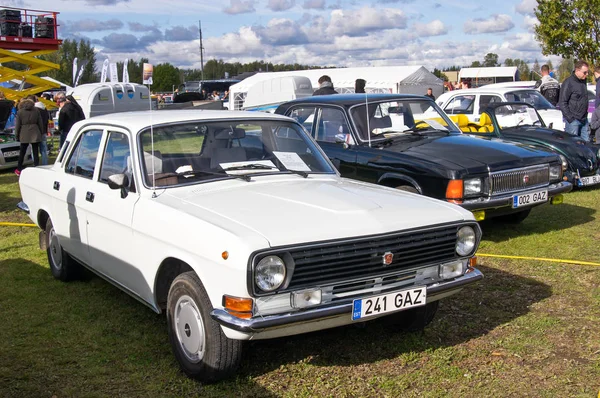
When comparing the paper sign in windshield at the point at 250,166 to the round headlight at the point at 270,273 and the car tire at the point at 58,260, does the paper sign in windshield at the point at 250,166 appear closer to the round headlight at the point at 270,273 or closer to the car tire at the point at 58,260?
the round headlight at the point at 270,273

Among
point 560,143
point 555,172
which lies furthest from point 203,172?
point 560,143

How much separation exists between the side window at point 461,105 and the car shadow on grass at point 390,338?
8155 mm

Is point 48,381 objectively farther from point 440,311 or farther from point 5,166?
point 5,166

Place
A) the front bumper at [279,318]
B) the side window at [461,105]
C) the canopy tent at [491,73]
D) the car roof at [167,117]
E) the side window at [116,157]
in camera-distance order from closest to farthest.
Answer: the front bumper at [279,318]
the side window at [116,157]
the car roof at [167,117]
the side window at [461,105]
the canopy tent at [491,73]

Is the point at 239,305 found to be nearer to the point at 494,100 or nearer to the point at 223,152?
the point at 223,152

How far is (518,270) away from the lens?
21.2 feet

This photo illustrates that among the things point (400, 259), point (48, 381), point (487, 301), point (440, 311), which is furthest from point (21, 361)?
point (487, 301)

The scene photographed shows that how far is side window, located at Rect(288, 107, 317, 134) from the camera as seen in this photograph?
8.51m

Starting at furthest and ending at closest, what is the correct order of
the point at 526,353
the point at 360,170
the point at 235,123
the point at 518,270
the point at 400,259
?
the point at 360,170
the point at 518,270
the point at 235,123
the point at 526,353
the point at 400,259

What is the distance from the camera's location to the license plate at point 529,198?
284 inches

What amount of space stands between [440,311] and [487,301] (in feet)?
1.69

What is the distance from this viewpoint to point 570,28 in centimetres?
2759

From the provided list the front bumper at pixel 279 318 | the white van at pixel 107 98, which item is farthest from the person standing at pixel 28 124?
the white van at pixel 107 98

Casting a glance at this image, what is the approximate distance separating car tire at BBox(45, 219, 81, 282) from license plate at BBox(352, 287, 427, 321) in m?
3.34
